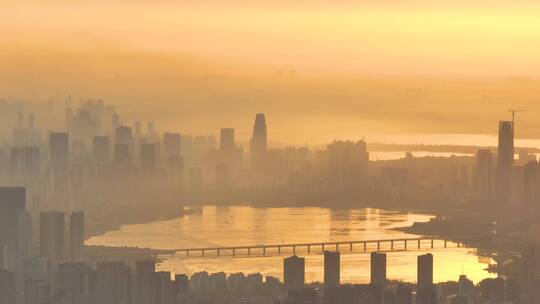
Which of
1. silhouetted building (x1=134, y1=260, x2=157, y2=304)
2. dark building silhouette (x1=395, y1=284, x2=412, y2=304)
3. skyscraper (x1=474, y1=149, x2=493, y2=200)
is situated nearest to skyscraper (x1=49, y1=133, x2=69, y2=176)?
skyscraper (x1=474, y1=149, x2=493, y2=200)

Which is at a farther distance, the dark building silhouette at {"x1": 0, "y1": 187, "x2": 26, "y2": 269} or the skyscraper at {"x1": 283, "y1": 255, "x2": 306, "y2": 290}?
the dark building silhouette at {"x1": 0, "y1": 187, "x2": 26, "y2": 269}

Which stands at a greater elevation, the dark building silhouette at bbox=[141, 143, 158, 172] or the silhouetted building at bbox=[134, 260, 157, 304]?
the dark building silhouette at bbox=[141, 143, 158, 172]

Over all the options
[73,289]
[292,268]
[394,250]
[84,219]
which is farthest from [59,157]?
[73,289]

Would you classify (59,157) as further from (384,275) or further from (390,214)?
(384,275)

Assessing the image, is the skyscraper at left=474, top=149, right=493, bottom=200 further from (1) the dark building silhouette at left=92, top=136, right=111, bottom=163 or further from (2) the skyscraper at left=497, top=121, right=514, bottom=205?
(1) the dark building silhouette at left=92, top=136, right=111, bottom=163

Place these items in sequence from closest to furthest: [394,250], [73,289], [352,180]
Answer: [73,289], [394,250], [352,180]

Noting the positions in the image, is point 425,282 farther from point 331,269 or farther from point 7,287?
point 7,287

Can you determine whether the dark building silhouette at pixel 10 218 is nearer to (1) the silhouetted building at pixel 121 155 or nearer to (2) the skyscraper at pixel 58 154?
(2) the skyscraper at pixel 58 154
